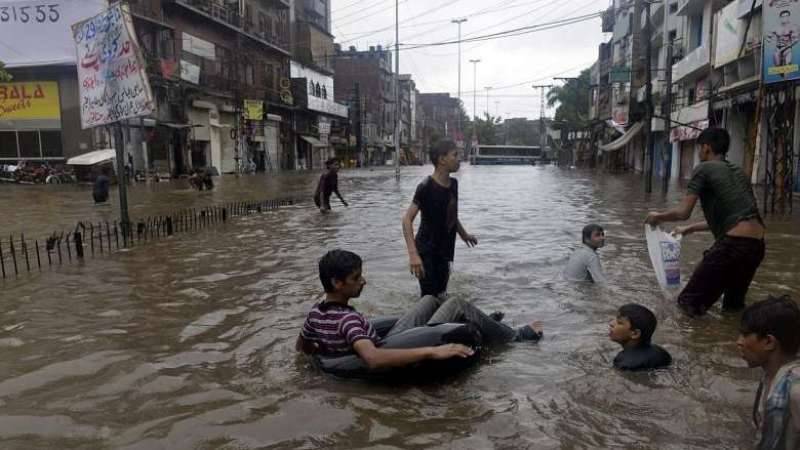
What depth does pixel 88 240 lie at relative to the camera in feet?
37.5

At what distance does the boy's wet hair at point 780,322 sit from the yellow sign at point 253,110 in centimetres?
4271

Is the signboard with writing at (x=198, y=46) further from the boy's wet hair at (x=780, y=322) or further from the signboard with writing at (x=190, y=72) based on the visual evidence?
the boy's wet hair at (x=780, y=322)

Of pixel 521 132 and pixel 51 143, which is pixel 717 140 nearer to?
pixel 51 143

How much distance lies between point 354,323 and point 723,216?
341 cm

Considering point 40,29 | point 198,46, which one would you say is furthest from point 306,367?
point 198,46

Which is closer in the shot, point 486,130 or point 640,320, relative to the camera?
point 640,320

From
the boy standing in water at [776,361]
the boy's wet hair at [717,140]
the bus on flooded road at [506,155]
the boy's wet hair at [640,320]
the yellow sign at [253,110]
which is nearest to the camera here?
the boy standing in water at [776,361]

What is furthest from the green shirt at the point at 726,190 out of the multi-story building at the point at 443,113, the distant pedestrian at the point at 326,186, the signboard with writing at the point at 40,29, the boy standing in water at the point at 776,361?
the multi-story building at the point at 443,113

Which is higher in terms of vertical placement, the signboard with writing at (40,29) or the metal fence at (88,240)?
the signboard with writing at (40,29)

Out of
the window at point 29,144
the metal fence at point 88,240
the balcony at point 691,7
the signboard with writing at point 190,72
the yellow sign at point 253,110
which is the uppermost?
the balcony at point 691,7

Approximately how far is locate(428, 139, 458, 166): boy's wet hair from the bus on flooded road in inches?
2690

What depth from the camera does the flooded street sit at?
143 inches

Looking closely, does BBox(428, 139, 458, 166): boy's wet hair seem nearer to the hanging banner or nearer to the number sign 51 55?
the hanging banner

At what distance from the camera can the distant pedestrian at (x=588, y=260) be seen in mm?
6855
